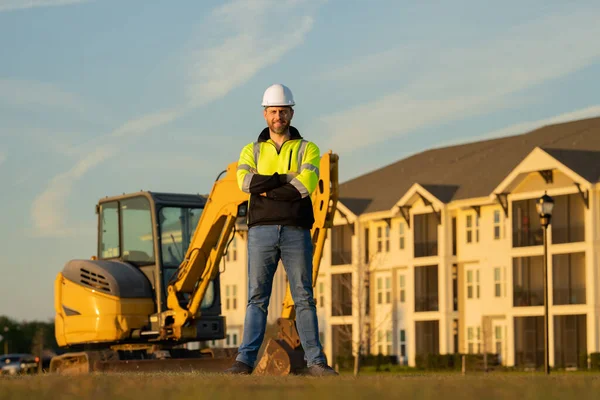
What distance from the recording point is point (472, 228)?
63.6m

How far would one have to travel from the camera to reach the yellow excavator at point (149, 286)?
21156 mm

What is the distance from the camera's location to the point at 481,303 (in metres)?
62.3

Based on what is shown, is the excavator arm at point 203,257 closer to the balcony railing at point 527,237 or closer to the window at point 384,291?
the balcony railing at point 527,237

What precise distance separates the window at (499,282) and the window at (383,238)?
8.39 metres

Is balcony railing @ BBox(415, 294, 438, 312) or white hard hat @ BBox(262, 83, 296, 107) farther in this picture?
balcony railing @ BBox(415, 294, 438, 312)

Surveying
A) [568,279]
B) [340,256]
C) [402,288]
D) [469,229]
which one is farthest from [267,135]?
[340,256]

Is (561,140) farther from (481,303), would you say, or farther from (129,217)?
(129,217)

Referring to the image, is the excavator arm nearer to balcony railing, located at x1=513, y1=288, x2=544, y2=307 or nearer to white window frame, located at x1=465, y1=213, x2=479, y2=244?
balcony railing, located at x1=513, y1=288, x2=544, y2=307

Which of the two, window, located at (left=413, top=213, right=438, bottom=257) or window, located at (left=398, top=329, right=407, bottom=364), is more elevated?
window, located at (left=413, top=213, right=438, bottom=257)

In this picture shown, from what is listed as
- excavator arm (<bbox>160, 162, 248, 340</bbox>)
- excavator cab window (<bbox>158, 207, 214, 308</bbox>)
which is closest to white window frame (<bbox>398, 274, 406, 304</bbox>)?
excavator cab window (<bbox>158, 207, 214, 308</bbox>)

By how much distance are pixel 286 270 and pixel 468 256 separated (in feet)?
173

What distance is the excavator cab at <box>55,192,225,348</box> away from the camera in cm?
2231

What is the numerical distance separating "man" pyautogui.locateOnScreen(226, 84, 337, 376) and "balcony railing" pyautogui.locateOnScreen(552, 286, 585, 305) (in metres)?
45.6

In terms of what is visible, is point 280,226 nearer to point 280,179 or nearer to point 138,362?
point 280,179
